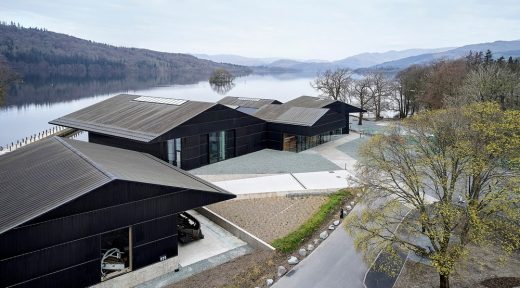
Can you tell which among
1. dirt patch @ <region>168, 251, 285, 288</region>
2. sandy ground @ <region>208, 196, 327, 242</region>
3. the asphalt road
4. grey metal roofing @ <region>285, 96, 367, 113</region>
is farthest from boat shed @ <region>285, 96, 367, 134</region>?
dirt patch @ <region>168, 251, 285, 288</region>

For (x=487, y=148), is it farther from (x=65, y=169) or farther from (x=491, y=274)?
(x=65, y=169)

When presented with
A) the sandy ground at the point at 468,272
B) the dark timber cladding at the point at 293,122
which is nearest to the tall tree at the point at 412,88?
the dark timber cladding at the point at 293,122

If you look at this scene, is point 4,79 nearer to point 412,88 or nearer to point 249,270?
point 412,88

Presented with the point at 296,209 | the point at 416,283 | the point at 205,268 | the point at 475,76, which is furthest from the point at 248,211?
the point at 475,76

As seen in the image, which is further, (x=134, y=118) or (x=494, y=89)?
(x=494, y=89)

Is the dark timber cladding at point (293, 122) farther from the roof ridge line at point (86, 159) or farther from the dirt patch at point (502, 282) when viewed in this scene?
the dirt patch at point (502, 282)

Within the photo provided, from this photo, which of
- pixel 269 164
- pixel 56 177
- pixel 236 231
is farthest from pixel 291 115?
pixel 56 177
